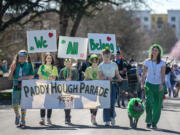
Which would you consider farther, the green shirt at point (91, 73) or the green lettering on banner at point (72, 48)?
the green lettering on banner at point (72, 48)

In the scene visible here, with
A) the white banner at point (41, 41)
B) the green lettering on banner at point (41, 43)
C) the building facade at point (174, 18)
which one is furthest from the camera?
the building facade at point (174, 18)

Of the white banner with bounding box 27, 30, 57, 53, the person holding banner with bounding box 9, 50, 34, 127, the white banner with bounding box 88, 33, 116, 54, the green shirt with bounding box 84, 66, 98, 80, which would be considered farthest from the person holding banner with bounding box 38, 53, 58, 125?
the white banner with bounding box 88, 33, 116, 54

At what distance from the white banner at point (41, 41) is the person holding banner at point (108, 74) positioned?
11.9 ft

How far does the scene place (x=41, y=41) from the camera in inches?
576

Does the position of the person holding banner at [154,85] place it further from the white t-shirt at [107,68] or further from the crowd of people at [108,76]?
the white t-shirt at [107,68]

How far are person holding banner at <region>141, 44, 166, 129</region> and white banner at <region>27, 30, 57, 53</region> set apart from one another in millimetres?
4345

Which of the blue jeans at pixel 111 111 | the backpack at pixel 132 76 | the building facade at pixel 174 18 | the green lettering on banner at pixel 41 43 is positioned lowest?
the blue jeans at pixel 111 111

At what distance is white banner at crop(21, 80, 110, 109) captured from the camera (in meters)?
11.6

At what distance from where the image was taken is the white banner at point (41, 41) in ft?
47.2

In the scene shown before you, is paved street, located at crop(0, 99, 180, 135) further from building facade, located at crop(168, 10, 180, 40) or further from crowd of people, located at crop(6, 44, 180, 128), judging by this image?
building facade, located at crop(168, 10, 180, 40)

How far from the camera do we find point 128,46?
202 feet

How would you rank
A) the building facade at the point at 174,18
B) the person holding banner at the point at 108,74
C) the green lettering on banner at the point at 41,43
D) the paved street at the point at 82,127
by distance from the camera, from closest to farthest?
the paved street at the point at 82,127 → the person holding banner at the point at 108,74 → the green lettering on banner at the point at 41,43 → the building facade at the point at 174,18

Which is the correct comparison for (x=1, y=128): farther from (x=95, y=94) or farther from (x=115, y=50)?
(x=115, y=50)

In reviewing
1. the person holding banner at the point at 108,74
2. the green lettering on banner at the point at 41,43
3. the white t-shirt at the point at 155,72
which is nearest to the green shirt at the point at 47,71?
the person holding banner at the point at 108,74
